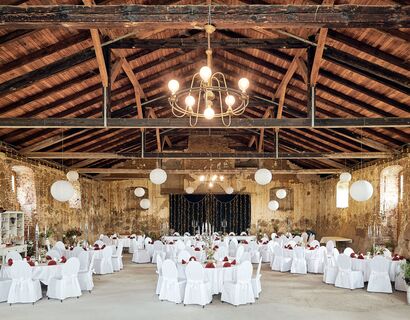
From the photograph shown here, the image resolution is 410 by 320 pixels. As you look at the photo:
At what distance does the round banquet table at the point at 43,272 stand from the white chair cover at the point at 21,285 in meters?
0.34

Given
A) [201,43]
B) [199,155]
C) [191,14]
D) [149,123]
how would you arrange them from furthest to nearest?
1. [199,155]
2. [149,123]
3. [201,43]
4. [191,14]

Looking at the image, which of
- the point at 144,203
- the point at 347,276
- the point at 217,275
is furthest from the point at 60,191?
the point at 144,203

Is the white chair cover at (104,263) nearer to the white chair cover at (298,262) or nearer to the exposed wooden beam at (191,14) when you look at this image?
the white chair cover at (298,262)

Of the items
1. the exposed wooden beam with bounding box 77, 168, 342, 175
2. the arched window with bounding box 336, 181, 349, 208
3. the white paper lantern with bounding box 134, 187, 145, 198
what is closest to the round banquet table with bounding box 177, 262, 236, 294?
the exposed wooden beam with bounding box 77, 168, 342, 175

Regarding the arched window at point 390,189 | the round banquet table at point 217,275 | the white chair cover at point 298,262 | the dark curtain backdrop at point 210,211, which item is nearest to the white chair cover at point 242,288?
the round banquet table at point 217,275

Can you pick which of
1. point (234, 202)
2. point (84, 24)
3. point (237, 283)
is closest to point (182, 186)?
point (234, 202)

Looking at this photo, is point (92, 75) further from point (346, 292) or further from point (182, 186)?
point (182, 186)

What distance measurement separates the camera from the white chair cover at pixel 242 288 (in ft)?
25.6

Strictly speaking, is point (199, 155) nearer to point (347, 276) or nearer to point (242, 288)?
point (347, 276)

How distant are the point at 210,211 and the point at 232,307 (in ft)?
38.8

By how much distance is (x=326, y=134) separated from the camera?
42.7ft

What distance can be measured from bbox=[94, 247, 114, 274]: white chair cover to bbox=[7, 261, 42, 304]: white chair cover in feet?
11.8

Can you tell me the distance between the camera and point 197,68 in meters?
11.3

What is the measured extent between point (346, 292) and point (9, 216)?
316 inches
